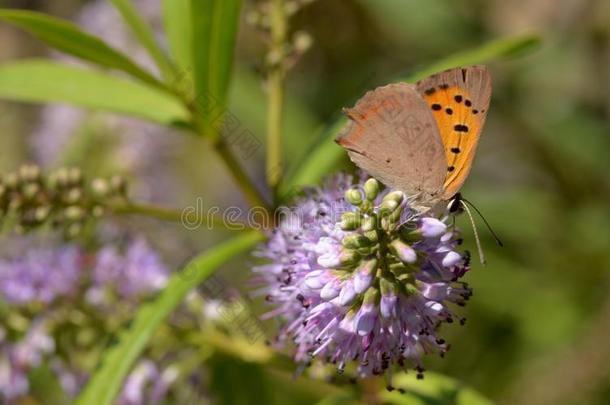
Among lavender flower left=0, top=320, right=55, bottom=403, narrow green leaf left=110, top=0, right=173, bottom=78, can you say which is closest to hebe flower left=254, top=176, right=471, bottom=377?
narrow green leaf left=110, top=0, right=173, bottom=78

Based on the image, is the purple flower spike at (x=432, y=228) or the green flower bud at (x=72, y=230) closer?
the purple flower spike at (x=432, y=228)

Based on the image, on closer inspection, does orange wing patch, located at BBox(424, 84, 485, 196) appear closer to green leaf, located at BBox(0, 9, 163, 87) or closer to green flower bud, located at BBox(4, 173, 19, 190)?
green leaf, located at BBox(0, 9, 163, 87)

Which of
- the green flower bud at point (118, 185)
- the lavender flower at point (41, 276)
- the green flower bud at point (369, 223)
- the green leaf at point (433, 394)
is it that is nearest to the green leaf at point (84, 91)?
the green flower bud at point (118, 185)

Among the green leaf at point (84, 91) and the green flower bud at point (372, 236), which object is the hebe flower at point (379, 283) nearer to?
the green flower bud at point (372, 236)

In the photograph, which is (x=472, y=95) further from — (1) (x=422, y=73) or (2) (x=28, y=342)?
(2) (x=28, y=342)

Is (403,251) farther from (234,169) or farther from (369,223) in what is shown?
(234,169)

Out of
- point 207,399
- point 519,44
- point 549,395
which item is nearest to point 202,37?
point 519,44
